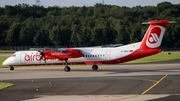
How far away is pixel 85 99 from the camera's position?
25.9 m

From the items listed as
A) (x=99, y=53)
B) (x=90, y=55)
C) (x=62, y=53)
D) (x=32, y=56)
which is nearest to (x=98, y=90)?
(x=99, y=53)

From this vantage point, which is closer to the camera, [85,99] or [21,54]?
[85,99]

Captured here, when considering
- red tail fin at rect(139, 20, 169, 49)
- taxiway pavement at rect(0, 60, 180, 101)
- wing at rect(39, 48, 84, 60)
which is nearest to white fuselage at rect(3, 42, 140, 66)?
wing at rect(39, 48, 84, 60)

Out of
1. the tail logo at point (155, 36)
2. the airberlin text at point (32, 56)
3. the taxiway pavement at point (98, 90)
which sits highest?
the tail logo at point (155, 36)

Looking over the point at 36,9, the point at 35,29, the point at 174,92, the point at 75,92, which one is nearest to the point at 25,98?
the point at 75,92

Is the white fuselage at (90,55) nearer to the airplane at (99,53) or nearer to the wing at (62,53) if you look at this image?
the airplane at (99,53)

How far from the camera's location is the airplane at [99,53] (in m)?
44.0

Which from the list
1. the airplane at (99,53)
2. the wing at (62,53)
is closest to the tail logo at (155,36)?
the airplane at (99,53)

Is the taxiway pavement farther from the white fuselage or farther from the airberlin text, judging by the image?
the airberlin text

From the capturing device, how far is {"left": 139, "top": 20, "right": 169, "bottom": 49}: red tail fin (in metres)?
43.7

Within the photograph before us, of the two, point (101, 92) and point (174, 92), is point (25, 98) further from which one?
point (174, 92)

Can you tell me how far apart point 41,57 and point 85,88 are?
721 inches

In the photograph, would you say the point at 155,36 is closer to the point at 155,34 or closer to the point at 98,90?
the point at 155,34

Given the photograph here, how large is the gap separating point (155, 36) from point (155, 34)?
202 millimetres
